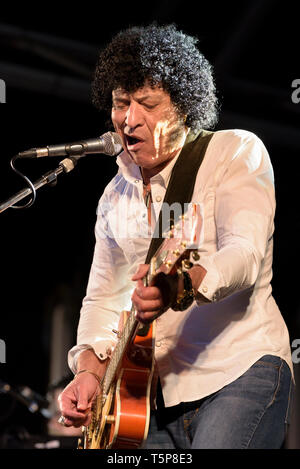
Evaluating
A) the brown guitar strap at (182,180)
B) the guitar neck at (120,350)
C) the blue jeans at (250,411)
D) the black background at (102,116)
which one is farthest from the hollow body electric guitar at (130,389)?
the black background at (102,116)

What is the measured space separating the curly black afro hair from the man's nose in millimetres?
107

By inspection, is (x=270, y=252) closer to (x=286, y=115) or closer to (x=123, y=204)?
(x=123, y=204)

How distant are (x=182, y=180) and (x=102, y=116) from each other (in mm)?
4263

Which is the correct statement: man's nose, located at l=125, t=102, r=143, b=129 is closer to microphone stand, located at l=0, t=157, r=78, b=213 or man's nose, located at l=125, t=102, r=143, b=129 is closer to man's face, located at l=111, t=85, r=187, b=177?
man's face, located at l=111, t=85, r=187, b=177

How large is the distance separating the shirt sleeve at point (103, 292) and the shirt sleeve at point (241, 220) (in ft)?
2.76

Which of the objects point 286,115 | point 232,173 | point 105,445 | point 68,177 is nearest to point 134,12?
point 286,115

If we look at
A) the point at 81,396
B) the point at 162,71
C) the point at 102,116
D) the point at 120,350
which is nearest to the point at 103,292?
the point at 81,396

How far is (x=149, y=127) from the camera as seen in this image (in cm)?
268

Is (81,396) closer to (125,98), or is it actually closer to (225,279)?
(225,279)

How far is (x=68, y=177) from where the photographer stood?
8.12 meters

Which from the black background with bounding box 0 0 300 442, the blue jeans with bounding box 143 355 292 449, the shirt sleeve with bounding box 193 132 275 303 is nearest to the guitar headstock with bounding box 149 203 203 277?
the shirt sleeve with bounding box 193 132 275 303

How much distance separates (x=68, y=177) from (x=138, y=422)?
599 cm

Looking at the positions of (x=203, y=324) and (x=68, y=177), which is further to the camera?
(x=68, y=177)

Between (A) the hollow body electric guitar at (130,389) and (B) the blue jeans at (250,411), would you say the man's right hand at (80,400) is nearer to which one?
(A) the hollow body electric guitar at (130,389)
